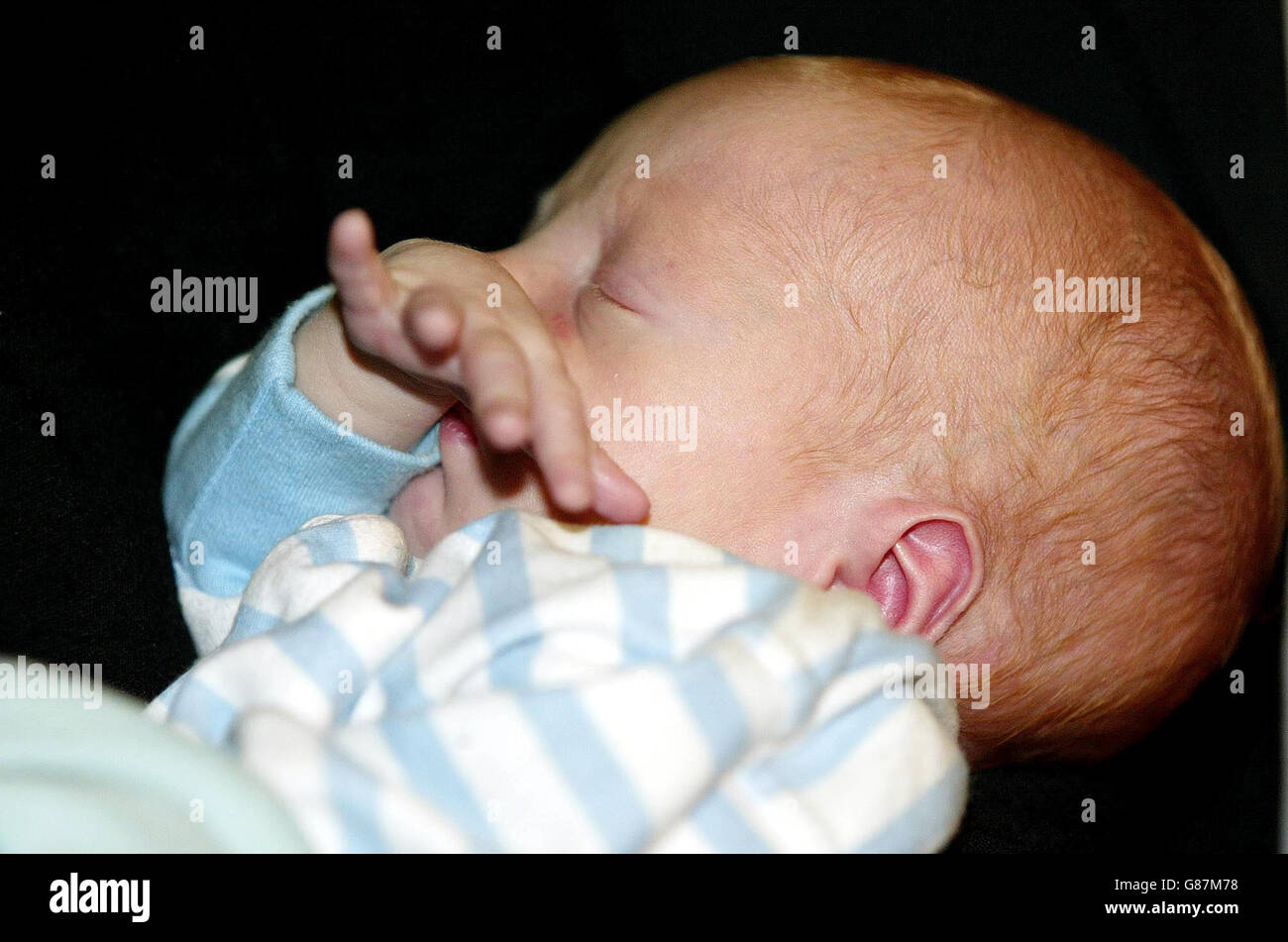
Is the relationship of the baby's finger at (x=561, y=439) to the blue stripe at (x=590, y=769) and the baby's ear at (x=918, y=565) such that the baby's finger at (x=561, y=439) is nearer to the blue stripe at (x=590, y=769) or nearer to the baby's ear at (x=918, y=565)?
the blue stripe at (x=590, y=769)

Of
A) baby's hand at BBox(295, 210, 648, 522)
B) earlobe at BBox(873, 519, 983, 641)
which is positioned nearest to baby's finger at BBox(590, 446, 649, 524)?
baby's hand at BBox(295, 210, 648, 522)

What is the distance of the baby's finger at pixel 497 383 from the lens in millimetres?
689

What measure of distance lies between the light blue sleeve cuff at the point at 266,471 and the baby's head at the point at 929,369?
24 centimetres

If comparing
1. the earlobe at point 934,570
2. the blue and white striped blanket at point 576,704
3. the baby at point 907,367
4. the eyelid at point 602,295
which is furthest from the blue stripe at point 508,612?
the earlobe at point 934,570

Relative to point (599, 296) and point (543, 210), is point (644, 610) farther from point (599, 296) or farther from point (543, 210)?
point (543, 210)

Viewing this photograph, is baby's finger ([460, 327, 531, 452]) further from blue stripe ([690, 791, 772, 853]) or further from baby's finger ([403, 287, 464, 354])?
blue stripe ([690, 791, 772, 853])

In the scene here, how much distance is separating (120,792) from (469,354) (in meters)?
0.34

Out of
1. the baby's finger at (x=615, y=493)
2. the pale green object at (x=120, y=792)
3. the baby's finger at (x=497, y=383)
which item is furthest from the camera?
the baby's finger at (x=615, y=493)

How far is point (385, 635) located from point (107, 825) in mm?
217

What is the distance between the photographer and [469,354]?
76 centimetres

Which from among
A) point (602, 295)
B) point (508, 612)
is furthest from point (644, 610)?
point (602, 295)

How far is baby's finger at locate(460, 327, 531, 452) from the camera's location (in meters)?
0.69

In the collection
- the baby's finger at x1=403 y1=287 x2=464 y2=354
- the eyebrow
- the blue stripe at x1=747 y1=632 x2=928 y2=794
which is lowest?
the blue stripe at x1=747 y1=632 x2=928 y2=794

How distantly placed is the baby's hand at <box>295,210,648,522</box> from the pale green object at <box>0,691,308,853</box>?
24 centimetres
